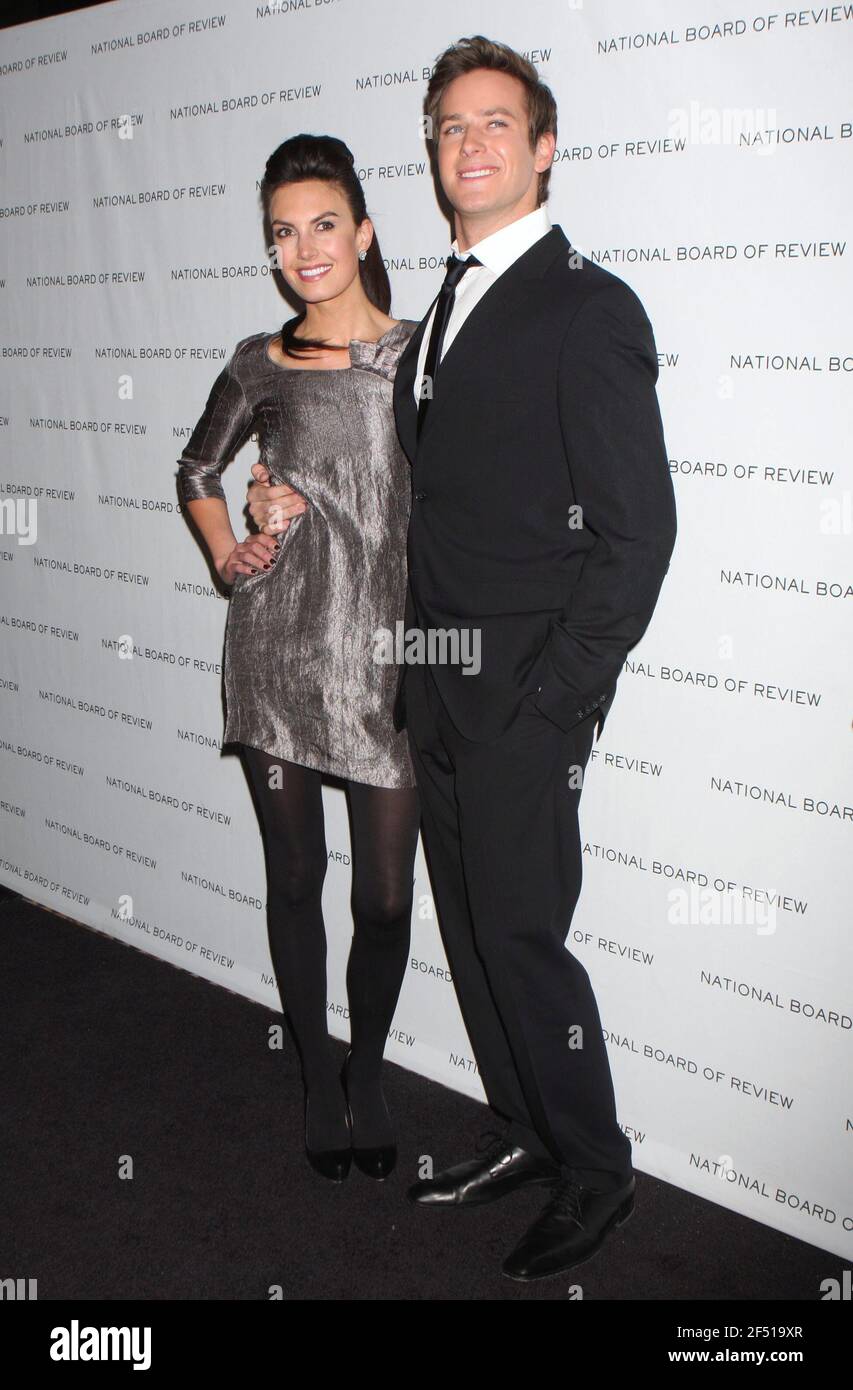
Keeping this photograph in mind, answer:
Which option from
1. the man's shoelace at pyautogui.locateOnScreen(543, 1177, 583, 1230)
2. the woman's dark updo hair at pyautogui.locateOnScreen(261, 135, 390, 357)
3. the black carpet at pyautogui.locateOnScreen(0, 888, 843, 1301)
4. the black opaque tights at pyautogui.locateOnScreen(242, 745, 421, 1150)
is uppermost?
the woman's dark updo hair at pyautogui.locateOnScreen(261, 135, 390, 357)

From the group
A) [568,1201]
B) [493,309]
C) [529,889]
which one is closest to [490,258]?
[493,309]

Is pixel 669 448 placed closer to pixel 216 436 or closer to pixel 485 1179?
pixel 216 436

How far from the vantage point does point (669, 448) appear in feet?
6.61

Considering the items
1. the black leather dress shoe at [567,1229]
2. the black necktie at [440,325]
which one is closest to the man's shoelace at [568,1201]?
the black leather dress shoe at [567,1229]

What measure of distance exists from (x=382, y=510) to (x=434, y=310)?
36cm

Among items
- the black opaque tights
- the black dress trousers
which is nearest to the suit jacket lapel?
the black dress trousers

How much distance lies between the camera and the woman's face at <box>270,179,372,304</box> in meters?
1.98

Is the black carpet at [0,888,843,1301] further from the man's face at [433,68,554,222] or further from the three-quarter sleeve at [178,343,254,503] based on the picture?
the man's face at [433,68,554,222]

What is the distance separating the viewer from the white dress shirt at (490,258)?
183cm

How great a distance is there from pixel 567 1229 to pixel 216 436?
5.34 feet

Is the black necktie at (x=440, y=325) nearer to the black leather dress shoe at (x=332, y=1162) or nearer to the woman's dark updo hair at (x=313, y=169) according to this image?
the woman's dark updo hair at (x=313, y=169)

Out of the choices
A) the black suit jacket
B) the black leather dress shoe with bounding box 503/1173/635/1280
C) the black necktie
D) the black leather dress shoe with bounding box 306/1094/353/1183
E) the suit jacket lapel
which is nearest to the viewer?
the black suit jacket

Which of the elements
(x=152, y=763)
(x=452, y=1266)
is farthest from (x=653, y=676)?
(x=152, y=763)

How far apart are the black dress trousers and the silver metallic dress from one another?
108mm
